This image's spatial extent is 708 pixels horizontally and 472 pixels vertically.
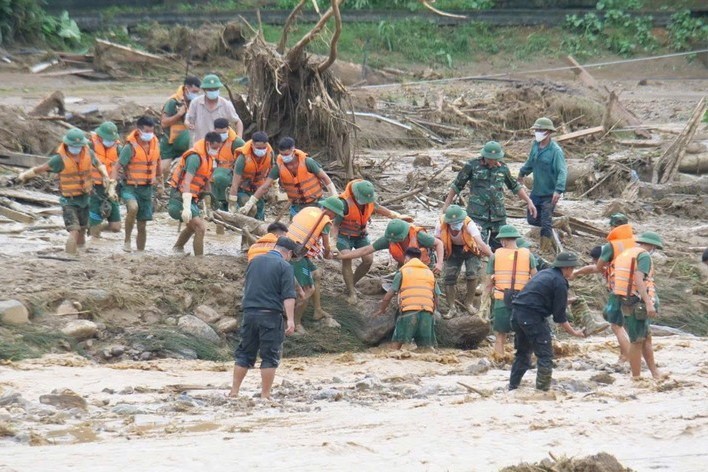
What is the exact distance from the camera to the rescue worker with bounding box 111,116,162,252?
15.8 metres

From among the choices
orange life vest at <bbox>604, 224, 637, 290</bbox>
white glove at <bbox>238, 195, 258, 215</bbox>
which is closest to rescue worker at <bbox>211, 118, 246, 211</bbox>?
white glove at <bbox>238, 195, 258, 215</bbox>

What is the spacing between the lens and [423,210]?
63.9 ft

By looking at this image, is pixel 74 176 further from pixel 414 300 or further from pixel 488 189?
pixel 488 189

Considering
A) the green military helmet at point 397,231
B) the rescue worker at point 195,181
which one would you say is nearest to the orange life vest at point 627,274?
the green military helmet at point 397,231

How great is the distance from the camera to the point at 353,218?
15.3 metres

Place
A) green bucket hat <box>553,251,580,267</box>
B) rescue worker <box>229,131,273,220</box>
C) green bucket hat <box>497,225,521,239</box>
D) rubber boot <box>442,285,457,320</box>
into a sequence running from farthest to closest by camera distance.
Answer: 1. rescue worker <box>229,131,273,220</box>
2. rubber boot <box>442,285,457,320</box>
3. green bucket hat <box>497,225,521,239</box>
4. green bucket hat <box>553,251,580,267</box>

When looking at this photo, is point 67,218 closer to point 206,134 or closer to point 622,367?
point 206,134

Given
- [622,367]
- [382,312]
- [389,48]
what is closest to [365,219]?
[382,312]

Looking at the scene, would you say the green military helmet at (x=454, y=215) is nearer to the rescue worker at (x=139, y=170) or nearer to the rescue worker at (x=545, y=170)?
the rescue worker at (x=545, y=170)

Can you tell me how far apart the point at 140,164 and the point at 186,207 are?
0.90 meters

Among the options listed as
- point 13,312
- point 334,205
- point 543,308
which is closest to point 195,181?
point 334,205

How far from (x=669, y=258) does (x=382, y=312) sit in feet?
16.3

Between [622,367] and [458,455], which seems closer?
[458,455]

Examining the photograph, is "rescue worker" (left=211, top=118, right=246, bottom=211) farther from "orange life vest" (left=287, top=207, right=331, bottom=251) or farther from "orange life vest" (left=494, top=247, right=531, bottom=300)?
"orange life vest" (left=494, top=247, right=531, bottom=300)
